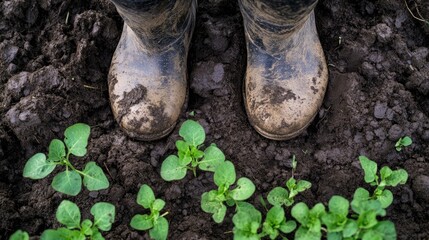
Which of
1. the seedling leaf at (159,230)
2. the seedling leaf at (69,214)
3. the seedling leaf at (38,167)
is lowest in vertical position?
the seedling leaf at (159,230)

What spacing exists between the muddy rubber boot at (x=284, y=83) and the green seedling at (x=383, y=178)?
294mm

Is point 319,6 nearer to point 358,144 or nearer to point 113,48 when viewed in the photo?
point 358,144

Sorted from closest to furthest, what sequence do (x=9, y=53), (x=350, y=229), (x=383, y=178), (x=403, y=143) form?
(x=350, y=229), (x=383, y=178), (x=403, y=143), (x=9, y=53)

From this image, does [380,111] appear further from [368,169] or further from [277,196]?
[277,196]

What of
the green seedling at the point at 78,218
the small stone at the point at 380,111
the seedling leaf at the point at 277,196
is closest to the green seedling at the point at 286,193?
the seedling leaf at the point at 277,196

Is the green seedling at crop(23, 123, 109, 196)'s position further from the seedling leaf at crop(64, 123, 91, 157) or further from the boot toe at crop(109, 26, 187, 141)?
the boot toe at crop(109, 26, 187, 141)

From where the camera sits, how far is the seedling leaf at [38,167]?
1.63m

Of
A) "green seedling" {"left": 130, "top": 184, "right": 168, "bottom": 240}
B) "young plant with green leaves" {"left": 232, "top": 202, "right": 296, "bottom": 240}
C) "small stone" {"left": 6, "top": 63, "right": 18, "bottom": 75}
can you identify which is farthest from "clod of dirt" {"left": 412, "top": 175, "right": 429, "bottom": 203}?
"small stone" {"left": 6, "top": 63, "right": 18, "bottom": 75}

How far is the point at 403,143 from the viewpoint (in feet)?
5.96

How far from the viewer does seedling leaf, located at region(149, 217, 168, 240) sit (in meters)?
1.59

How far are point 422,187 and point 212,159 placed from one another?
2.41ft

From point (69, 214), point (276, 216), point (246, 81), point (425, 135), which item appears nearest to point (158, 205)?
point (69, 214)

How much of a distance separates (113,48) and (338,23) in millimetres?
908

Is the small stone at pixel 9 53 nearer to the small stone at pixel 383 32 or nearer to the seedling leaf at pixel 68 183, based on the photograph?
the seedling leaf at pixel 68 183
